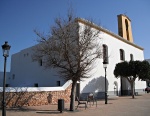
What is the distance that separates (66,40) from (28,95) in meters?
5.49

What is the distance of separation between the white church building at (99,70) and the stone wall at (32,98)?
4275 millimetres

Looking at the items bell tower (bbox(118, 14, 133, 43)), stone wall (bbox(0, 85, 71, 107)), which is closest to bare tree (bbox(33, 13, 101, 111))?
stone wall (bbox(0, 85, 71, 107))

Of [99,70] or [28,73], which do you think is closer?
[99,70]

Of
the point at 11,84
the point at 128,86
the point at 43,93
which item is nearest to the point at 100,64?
the point at 128,86

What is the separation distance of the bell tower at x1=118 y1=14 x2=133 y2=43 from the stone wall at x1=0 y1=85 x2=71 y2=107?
20.1 meters

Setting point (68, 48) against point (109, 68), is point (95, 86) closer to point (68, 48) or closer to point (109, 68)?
point (109, 68)

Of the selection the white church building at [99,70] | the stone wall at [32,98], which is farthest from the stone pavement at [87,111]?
the white church building at [99,70]

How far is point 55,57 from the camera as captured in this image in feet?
44.7

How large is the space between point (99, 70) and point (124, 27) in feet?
45.4

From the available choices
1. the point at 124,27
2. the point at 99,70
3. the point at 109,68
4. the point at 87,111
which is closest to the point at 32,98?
the point at 87,111

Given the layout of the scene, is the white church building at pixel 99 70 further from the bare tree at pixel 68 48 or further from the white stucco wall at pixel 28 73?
the bare tree at pixel 68 48

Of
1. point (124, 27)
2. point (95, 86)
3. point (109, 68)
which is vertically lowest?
point (95, 86)

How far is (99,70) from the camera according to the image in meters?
24.8

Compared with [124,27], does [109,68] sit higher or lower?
lower
